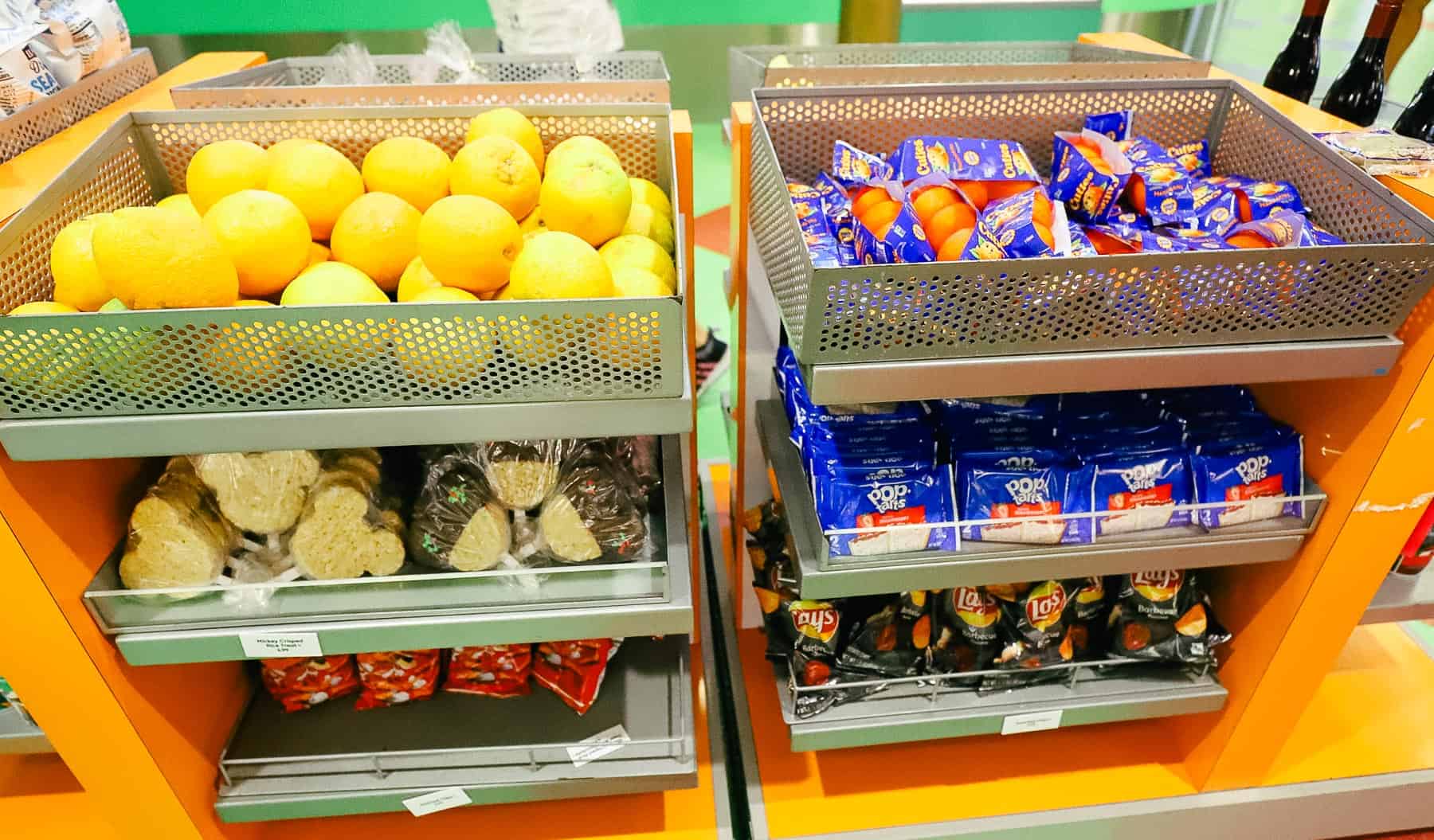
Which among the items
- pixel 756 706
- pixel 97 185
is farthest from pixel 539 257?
pixel 756 706

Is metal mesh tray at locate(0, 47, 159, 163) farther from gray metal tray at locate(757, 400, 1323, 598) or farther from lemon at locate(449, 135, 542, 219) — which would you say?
gray metal tray at locate(757, 400, 1323, 598)

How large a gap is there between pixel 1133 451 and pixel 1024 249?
0.45 metres

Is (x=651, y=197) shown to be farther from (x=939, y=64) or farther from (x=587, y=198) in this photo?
(x=939, y=64)

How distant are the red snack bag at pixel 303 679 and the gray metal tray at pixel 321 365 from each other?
0.71 metres

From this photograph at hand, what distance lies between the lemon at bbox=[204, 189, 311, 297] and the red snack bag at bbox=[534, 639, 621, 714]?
2.73 ft

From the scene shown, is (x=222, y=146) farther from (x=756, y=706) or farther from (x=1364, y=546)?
(x=1364, y=546)

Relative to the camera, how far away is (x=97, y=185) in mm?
1171

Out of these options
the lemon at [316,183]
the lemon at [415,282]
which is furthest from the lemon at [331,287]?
the lemon at [316,183]

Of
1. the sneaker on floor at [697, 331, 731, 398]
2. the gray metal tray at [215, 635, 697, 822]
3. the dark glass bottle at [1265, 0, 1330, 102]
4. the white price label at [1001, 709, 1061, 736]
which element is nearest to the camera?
the gray metal tray at [215, 635, 697, 822]

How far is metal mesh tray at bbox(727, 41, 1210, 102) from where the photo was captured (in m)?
1.53

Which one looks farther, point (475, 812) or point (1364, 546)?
point (475, 812)

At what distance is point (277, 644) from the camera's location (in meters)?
1.14

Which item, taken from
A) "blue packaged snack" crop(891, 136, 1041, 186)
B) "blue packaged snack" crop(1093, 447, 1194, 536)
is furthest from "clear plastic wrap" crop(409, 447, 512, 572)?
"blue packaged snack" crop(1093, 447, 1194, 536)

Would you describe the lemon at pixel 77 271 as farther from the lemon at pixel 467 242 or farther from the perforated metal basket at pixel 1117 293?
the perforated metal basket at pixel 1117 293
